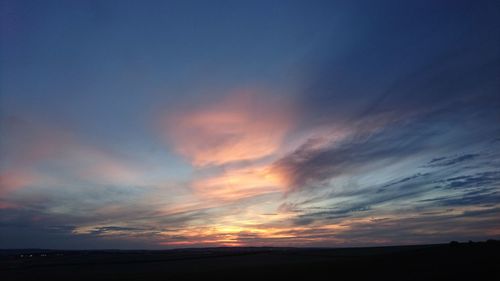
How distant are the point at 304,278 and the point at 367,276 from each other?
7.42 metres

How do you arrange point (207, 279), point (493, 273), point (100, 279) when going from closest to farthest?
point (493, 273)
point (207, 279)
point (100, 279)

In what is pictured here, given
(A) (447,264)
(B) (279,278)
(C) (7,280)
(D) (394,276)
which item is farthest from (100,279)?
(A) (447,264)

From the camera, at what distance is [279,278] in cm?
4953

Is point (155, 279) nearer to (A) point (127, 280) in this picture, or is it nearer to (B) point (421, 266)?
(A) point (127, 280)

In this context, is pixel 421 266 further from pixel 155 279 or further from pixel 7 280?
pixel 7 280

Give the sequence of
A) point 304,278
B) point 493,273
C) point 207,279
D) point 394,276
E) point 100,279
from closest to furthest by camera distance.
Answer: point 493,273
point 394,276
point 304,278
point 207,279
point 100,279

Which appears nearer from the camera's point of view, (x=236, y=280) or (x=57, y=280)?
(x=236, y=280)

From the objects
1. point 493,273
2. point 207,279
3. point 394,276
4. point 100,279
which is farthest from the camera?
point 100,279

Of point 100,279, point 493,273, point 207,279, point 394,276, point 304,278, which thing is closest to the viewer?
point 493,273

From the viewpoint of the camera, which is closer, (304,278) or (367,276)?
(367,276)

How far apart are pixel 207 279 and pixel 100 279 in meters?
18.0

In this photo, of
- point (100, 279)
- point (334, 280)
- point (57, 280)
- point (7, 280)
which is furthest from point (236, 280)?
point (7, 280)

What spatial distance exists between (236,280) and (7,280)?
38.8 m

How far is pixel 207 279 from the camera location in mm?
52562
